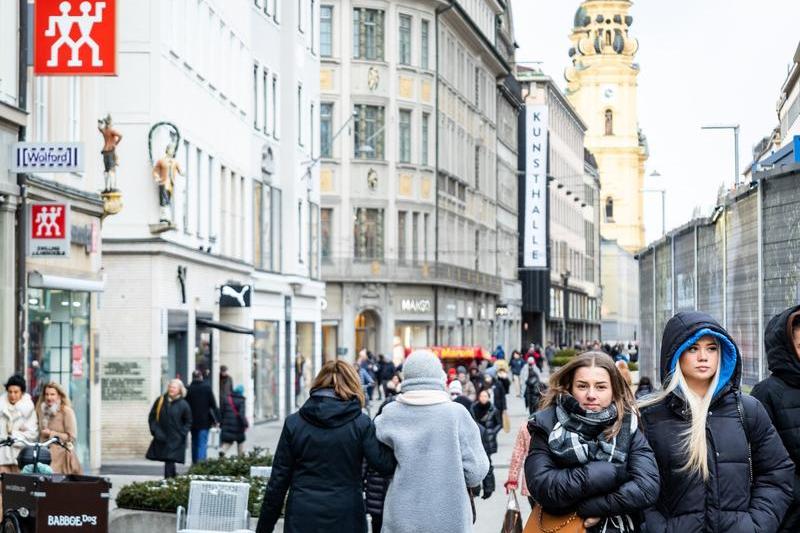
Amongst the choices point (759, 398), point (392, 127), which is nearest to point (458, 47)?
point (392, 127)

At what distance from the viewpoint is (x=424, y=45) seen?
7256 cm

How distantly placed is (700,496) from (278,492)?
136 inches

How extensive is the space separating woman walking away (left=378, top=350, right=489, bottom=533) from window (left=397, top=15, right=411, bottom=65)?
201 feet

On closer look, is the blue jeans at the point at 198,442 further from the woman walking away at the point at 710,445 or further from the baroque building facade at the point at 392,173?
the baroque building facade at the point at 392,173

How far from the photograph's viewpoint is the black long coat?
25.5m

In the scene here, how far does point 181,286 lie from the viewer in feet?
114

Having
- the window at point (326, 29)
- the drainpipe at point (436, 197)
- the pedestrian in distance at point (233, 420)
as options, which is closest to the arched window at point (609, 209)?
the drainpipe at point (436, 197)

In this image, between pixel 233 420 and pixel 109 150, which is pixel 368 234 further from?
pixel 109 150

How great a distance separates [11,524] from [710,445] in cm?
810

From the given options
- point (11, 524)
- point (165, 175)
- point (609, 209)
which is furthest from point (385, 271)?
point (609, 209)

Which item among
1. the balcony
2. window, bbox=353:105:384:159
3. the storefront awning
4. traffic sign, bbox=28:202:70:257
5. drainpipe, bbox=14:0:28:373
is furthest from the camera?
window, bbox=353:105:384:159

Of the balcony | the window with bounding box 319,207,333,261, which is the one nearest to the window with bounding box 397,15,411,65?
the window with bounding box 319,207,333,261

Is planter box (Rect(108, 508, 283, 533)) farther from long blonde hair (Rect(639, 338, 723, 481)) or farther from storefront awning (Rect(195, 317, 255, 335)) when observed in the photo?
storefront awning (Rect(195, 317, 255, 335))

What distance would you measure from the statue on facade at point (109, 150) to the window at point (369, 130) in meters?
38.3
